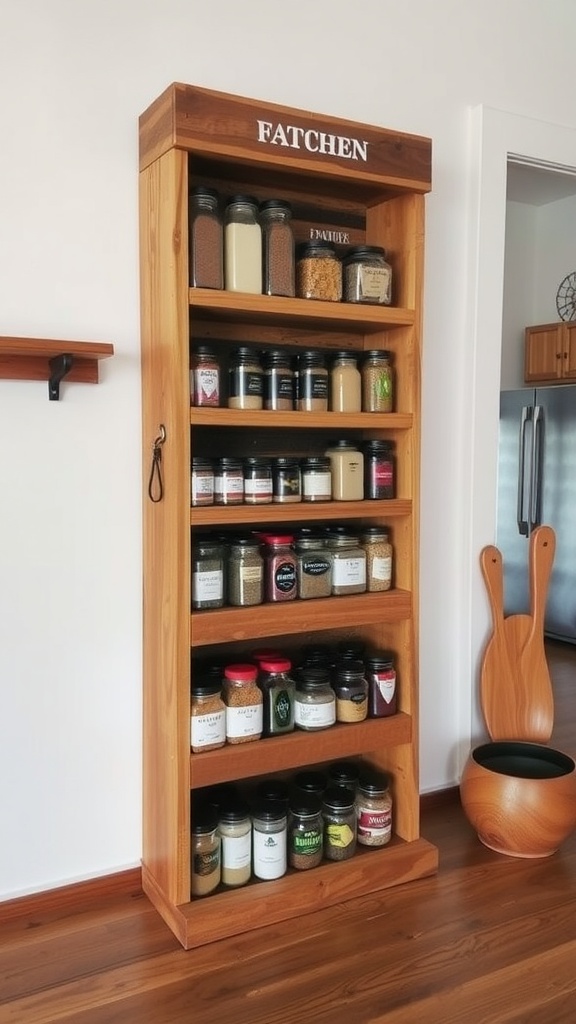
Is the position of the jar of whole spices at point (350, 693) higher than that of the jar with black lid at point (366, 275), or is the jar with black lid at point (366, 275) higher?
the jar with black lid at point (366, 275)

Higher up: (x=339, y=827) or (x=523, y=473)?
(x=523, y=473)

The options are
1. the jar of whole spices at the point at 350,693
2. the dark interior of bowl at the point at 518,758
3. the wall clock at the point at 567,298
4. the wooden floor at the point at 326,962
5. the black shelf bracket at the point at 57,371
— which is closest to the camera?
the wooden floor at the point at 326,962

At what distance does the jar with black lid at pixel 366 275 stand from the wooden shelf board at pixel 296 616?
734mm

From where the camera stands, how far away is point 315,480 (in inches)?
79.7

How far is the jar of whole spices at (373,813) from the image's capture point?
214 centimetres

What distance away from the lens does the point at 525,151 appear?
2492 mm

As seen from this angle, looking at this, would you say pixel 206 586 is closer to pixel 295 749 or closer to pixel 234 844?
pixel 295 749

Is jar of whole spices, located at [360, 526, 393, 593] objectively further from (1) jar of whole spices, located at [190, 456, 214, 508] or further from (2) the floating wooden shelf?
(2) the floating wooden shelf

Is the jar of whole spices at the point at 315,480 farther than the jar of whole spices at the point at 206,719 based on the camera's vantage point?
Yes

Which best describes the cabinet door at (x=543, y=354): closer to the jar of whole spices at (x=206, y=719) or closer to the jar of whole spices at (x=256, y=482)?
the jar of whole spices at (x=256, y=482)

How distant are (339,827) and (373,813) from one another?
0.12 m

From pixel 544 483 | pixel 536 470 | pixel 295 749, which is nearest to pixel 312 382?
pixel 295 749

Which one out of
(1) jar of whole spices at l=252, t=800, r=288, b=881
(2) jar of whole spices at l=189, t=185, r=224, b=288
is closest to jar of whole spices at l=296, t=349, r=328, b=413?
(2) jar of whole spices at l=189, t=185, r=224, b=288

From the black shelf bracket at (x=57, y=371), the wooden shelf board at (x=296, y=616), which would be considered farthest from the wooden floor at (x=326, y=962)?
the black shelf bracket at (x=57, y=371)
